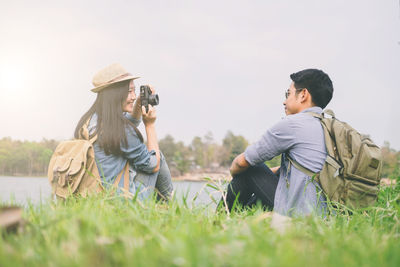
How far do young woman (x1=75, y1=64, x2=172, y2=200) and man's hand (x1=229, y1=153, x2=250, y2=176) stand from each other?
0.87 m

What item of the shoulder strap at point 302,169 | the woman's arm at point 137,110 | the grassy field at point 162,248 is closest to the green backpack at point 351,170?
the shoulder strap at point 302,169

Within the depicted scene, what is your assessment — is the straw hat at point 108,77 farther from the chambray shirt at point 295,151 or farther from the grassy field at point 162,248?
the grassy field at point 162,248

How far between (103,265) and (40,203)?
106 centimetres

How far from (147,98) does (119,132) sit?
0.68m

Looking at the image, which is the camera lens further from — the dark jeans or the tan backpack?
the dark jeans

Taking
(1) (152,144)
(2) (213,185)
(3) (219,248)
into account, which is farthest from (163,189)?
(3) (219,248)

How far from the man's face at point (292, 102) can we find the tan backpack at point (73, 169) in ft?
6.17

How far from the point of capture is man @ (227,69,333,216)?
3.01m

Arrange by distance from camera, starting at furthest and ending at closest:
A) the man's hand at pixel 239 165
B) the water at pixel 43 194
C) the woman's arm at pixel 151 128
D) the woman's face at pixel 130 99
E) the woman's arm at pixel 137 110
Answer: the woman's arm at pixel 137 110 < the woman's arm at pixel 151 128 < the woman's face at pixel 130 99 < the man's hand at pixel 239 165 < the water at pixel 43 194

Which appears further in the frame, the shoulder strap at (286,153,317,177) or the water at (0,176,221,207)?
the shoulder strap at (286,153,317,177)

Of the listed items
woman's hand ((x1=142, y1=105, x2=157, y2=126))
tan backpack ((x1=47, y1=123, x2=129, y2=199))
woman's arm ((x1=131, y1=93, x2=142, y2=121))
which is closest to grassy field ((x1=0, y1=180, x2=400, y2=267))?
tan backpack ((x1=47, y1=123, x2=129, y2=199))

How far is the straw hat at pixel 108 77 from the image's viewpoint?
361 cm

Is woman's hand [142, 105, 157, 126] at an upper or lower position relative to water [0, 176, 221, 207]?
upper

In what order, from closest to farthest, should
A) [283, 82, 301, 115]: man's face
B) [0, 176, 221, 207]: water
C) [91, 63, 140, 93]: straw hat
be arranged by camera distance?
[0, 176, 221, 207]: water, [283, 82, 301, 115]: man's face, [91, 63, 140, 93]: straw hat
